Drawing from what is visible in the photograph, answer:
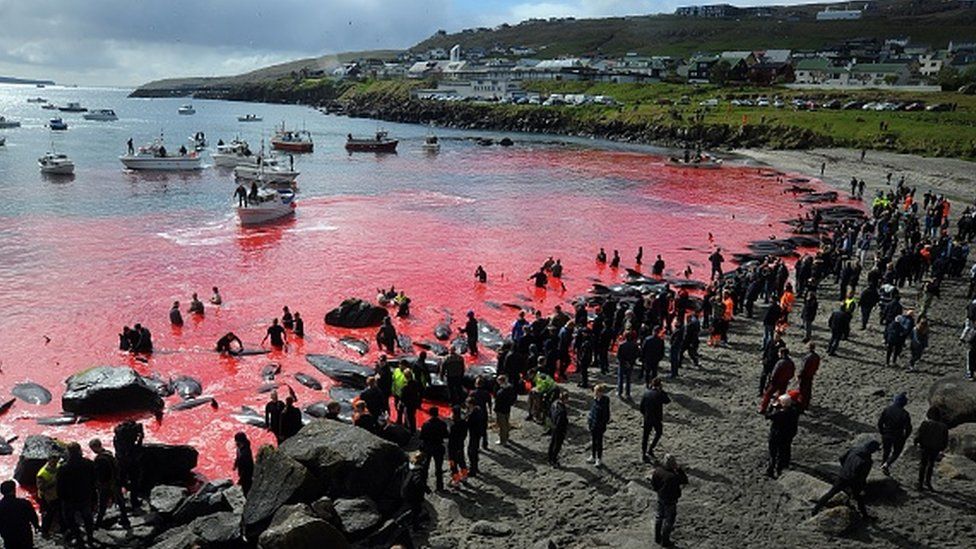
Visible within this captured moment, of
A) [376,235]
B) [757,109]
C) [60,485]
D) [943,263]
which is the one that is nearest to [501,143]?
[757,109]

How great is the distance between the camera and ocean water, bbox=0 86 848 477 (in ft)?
80.7

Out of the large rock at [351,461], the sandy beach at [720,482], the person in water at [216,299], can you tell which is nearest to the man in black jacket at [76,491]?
the large rock at [351,461]

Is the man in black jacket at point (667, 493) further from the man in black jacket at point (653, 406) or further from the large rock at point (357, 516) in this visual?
the large rock at point (357, 516)

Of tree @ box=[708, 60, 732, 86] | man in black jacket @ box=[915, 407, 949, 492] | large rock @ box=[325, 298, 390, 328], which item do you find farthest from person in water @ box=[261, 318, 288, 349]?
tree @ box=[708, 60, 732, 86]

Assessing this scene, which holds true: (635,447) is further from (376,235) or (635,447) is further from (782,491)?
(376,235)

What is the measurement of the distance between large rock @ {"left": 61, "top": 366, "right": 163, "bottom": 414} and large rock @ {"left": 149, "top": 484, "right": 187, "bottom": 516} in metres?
5.75

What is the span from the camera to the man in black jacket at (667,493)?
39.6 ft

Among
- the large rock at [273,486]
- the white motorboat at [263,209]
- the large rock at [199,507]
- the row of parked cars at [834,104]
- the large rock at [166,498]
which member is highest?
the row of parked cars at [834,104]

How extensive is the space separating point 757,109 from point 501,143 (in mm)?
44819

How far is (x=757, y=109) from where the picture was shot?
122312 millimetres

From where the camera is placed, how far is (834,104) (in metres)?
118

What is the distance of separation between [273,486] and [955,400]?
1539cm

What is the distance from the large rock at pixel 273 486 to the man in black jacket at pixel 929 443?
1172 centimetres

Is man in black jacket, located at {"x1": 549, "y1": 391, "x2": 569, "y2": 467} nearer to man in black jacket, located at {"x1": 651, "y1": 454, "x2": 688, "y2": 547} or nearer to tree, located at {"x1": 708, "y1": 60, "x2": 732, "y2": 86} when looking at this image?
man in black jacket, located at {"x1": 651, "y1": 454, "x2": 688, "y2": 547}
